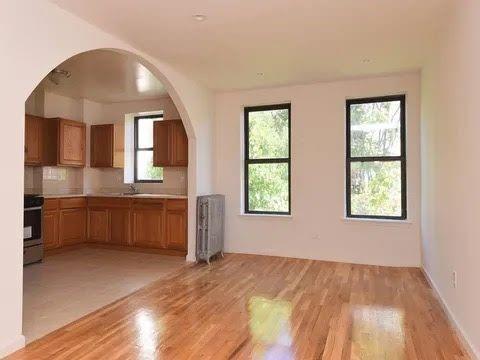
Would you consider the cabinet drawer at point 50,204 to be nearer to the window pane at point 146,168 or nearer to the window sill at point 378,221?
the window pane at point 146,168

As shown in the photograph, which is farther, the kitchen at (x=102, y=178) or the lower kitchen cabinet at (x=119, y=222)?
the lower kitchen cabinet at (x=119, y=222)

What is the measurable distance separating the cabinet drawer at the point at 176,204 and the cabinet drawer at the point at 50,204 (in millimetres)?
1767

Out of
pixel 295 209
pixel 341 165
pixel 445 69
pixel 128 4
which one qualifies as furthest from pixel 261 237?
pixel 128 4

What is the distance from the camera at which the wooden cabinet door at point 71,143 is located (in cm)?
556

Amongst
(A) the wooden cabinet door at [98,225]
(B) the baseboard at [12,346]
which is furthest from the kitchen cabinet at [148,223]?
(B) the baseboard at [12,346]

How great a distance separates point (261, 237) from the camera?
531 centimetres

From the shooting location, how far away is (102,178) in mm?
6523

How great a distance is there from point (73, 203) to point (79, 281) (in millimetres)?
2127

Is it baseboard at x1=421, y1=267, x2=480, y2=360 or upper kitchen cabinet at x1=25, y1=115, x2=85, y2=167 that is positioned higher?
upper kitchen cabinet at x1=25, y1=115, x2=85, y2=167

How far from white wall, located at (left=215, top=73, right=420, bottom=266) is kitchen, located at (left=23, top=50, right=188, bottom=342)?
836mm

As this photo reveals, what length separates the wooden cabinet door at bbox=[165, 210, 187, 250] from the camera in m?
5.15

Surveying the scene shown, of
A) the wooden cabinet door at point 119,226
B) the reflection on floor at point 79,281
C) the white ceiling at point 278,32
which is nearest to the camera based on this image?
the white ceiling at point 278,32

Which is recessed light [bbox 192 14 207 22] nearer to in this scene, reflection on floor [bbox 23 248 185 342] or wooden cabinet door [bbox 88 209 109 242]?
reflection on floor [bbox 23 248 185 342]

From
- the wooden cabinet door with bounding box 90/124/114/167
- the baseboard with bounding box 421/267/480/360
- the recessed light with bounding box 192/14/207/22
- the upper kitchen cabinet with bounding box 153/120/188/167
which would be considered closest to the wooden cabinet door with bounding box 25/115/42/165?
the wooden cabinet door with bounding box 90/124/114/167
